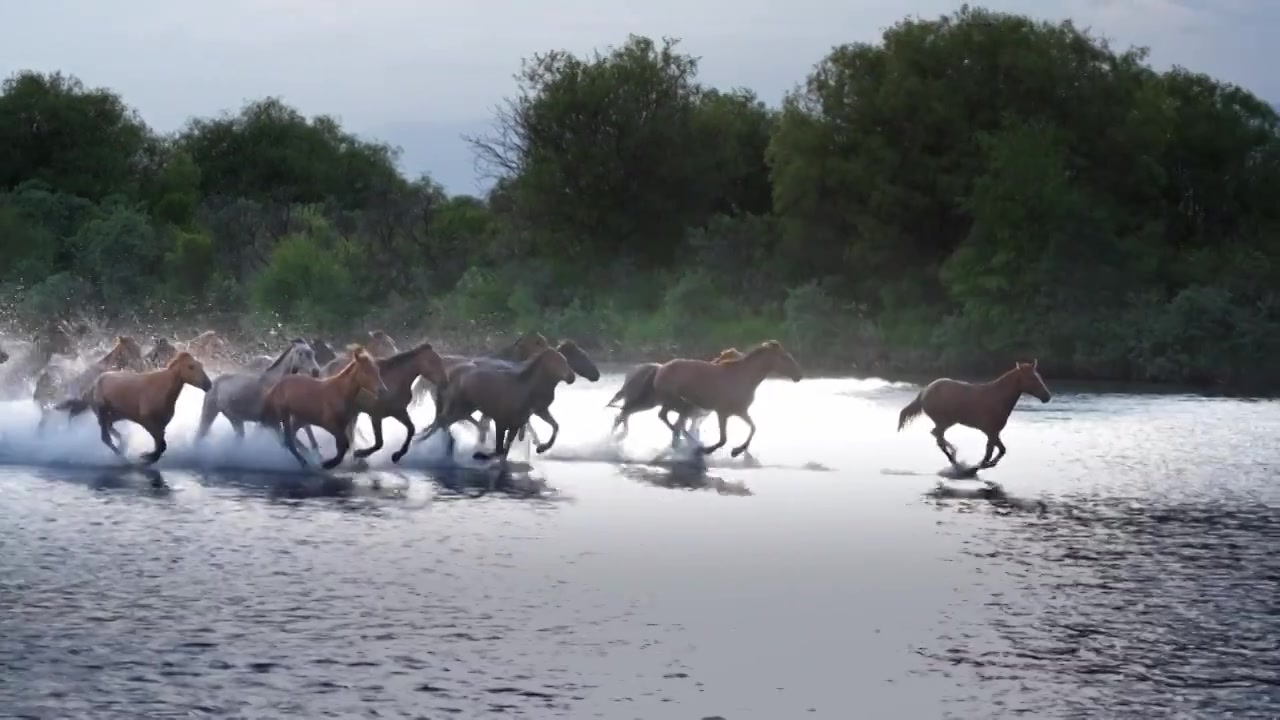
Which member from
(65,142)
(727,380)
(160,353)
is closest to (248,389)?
(160,353)

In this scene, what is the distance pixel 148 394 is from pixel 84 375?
3120 millimetres

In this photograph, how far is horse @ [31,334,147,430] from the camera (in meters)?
27.7

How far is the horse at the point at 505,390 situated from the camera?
2655cm

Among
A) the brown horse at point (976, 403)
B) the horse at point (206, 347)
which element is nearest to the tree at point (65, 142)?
the horse at point (206, 347)

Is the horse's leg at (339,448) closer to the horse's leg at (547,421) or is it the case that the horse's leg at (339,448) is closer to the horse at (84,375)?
the horse's leg at (547,421)

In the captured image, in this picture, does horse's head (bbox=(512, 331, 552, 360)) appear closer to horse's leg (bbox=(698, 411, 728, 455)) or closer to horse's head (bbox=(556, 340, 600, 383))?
Answer: horse's head (bbox=(556, 340, 600, 383))

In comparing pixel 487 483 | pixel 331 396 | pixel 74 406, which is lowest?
pixel 487 483

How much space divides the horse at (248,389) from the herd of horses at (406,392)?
0.02m

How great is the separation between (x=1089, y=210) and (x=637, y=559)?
162ft

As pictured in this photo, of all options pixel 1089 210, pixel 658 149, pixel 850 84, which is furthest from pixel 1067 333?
pixel 658 149

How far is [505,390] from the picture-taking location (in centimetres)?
2656

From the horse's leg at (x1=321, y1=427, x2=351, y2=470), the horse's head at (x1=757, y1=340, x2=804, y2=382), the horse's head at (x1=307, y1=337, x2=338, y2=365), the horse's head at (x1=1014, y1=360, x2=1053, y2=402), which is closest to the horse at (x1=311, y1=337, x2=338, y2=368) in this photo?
the horse's head at (x1=307, y1=337, x2=338, y2=365)

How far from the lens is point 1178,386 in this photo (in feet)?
176

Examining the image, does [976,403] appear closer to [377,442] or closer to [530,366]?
[530,366]
